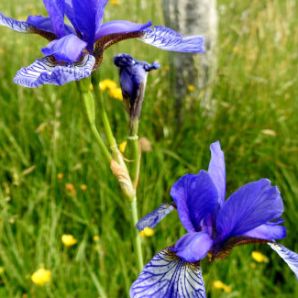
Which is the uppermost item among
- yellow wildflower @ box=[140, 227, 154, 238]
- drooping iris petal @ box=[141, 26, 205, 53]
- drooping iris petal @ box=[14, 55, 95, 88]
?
drooping iris petal @ box=[141, 26, 205, 53]

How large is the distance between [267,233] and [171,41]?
50 centimetres

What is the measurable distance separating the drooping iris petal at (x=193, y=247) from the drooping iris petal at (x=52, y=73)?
39cm

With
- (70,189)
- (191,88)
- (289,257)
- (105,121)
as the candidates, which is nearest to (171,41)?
(105,121)

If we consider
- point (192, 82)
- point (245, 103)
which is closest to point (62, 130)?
point (192, 82)

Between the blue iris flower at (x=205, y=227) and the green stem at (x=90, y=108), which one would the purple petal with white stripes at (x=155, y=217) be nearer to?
the blue iris flower at (x=205, y=227)

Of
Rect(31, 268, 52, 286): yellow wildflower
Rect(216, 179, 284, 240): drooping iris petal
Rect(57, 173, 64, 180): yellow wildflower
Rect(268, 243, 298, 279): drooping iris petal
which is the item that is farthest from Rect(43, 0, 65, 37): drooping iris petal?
Rect(57, 173, 64, 180): yellow wildflower

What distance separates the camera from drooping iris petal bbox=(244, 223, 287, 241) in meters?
1.17

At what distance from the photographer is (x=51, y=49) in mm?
1183

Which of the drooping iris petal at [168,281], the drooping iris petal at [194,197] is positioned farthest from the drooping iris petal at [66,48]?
the drooping iris petal at [168,281]

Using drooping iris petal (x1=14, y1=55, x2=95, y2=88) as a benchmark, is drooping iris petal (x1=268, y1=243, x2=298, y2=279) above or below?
below

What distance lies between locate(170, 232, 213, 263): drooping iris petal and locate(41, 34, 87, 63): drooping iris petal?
438 millimetres

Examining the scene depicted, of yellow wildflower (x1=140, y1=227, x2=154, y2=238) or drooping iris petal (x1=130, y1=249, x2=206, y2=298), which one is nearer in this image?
drooping iris petal (x1=130, y1=249, x2=206, y2=298)

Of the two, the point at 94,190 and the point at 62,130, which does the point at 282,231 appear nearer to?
the point at 94,190

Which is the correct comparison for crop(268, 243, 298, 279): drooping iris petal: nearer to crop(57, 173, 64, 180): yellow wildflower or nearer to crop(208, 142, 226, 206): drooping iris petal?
crop(208, 142, 226, 206): drooping iris petal
